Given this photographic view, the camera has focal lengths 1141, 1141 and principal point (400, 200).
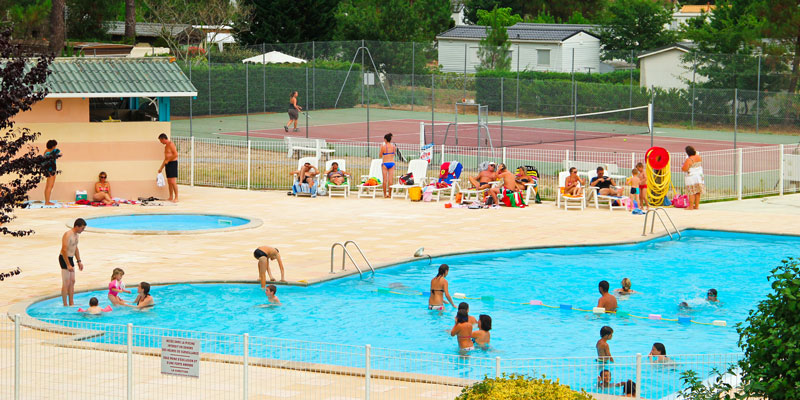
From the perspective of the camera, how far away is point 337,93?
5031 centimetres

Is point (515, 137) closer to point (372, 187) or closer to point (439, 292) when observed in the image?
point (372, 187)

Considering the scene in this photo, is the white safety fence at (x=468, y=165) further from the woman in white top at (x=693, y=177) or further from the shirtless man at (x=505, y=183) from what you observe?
the shirtless man at (x=505, y=183)

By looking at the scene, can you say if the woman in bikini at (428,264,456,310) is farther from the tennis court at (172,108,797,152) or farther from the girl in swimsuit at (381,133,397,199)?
the tennis court at (172,108,797,152)

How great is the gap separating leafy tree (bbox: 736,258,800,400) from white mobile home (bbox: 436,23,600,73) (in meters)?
51.6

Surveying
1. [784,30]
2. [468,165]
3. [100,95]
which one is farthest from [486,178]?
[784,30]

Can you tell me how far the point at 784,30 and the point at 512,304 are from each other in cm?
3176

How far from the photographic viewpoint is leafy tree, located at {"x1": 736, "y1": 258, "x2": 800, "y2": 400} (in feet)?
27.7

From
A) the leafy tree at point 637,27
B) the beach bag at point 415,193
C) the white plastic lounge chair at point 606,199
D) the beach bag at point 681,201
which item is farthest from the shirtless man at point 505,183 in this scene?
the leafy tree at point 637,27

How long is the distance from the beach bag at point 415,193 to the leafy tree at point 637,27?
1417 inches

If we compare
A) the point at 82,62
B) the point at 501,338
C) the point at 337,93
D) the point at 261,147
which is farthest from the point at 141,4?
the point at 501,338

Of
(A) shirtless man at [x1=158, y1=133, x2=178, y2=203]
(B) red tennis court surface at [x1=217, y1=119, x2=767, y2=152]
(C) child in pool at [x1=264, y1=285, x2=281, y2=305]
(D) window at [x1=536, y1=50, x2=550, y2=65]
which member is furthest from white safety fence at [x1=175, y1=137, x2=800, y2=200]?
(D) window at [x1=536, y1=50, x2=550, y2=65]

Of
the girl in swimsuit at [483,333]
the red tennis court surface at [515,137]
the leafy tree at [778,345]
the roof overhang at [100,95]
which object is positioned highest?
the roof overhang at [100,95]

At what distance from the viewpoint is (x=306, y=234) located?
2358 cm

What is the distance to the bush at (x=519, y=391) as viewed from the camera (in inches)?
329
